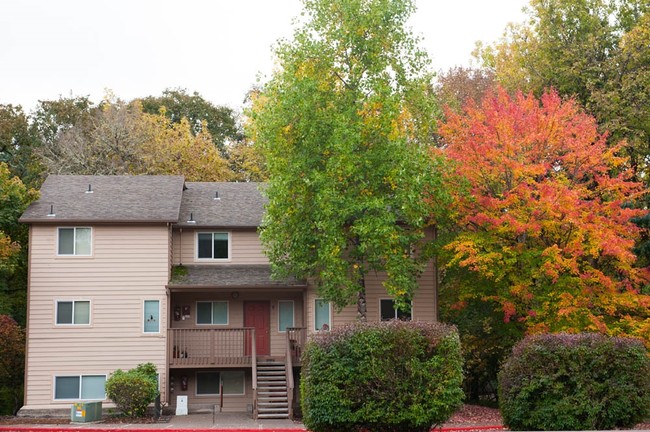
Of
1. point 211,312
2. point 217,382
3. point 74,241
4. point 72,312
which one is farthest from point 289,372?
point 74,241

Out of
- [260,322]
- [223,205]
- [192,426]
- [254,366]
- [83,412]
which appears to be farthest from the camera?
[223,205]

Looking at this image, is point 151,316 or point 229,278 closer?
point 151,316

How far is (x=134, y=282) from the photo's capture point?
33031mm

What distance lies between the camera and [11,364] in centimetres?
3400

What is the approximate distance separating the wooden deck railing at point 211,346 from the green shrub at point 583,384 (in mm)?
12901

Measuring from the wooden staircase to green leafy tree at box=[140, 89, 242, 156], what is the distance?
119 feet

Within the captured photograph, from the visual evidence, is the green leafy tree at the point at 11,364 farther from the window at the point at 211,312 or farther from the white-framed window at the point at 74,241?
the window at the point at 211,312

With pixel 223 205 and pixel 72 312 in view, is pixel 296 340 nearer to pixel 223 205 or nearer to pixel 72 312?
pixel 223 205

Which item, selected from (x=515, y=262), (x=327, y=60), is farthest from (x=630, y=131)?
(x=327, y=60)

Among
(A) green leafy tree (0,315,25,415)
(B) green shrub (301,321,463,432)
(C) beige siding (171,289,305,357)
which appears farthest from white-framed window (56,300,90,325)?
(B) green shrub (301,321,463,432)

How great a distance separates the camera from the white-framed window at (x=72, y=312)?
108ft

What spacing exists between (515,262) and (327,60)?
30.6ft

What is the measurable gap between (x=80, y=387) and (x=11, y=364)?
3.44 meters

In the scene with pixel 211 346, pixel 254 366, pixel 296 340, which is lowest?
pixel 254 366
